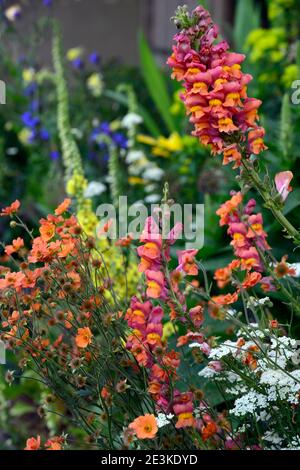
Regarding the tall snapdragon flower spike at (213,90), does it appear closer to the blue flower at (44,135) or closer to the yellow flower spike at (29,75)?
the blue flower at (44,135)

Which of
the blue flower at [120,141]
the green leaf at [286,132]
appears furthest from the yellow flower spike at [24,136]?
the green leaf at [286,132]

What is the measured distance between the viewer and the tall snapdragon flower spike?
158 cm

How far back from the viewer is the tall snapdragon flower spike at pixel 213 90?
62.3 inches

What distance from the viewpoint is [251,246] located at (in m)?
1.68

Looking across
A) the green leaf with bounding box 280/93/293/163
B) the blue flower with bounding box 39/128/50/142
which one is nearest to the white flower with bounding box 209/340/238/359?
the green leaf with bounding box 280/93/293/163

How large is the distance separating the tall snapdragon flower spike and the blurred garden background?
2.04ft

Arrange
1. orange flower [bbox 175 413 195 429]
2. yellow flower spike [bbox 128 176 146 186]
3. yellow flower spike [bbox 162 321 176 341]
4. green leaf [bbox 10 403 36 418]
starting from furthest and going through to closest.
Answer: yellow flower spike [bbox 128 176 146 186] → green leaf [bbox 10 403 36 418] → yellow flower spike [bbox 162 321 176 341] → orange flower [bbox 175 413 195 429]

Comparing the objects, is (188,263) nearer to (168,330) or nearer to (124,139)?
(168,330)

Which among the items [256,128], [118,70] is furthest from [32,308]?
[118,70]

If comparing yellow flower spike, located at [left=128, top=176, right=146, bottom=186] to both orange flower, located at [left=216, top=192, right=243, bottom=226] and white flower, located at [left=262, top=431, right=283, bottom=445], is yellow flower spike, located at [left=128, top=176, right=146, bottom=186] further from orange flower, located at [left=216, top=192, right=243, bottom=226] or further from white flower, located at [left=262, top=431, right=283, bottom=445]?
white flower, located at [left=262, top=431, right=283, bottom=445]

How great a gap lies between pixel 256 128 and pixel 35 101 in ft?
14.0

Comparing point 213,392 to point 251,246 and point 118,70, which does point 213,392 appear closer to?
point 251,246

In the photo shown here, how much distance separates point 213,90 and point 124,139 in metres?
3.19
